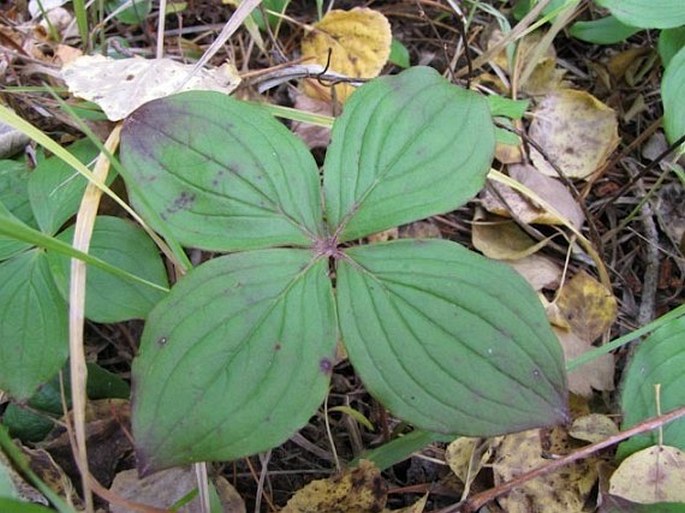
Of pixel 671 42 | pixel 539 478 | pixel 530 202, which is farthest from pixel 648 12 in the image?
pixel 539 478

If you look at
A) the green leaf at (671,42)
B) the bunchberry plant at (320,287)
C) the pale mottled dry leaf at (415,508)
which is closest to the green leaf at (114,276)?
the bunchberry plant at (320,287)

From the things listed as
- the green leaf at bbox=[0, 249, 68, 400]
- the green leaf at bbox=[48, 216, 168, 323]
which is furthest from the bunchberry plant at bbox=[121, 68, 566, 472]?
the green leaf at bbox=[0, 249, 68, 400]

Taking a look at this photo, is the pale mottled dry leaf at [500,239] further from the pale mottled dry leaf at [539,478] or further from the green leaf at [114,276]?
the green leaf at [114,276]

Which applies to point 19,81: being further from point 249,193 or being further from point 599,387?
point 599,387

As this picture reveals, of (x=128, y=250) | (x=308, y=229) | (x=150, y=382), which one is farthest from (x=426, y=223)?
(x=150, y=382)

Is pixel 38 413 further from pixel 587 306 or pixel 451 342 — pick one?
pixel 587 306
